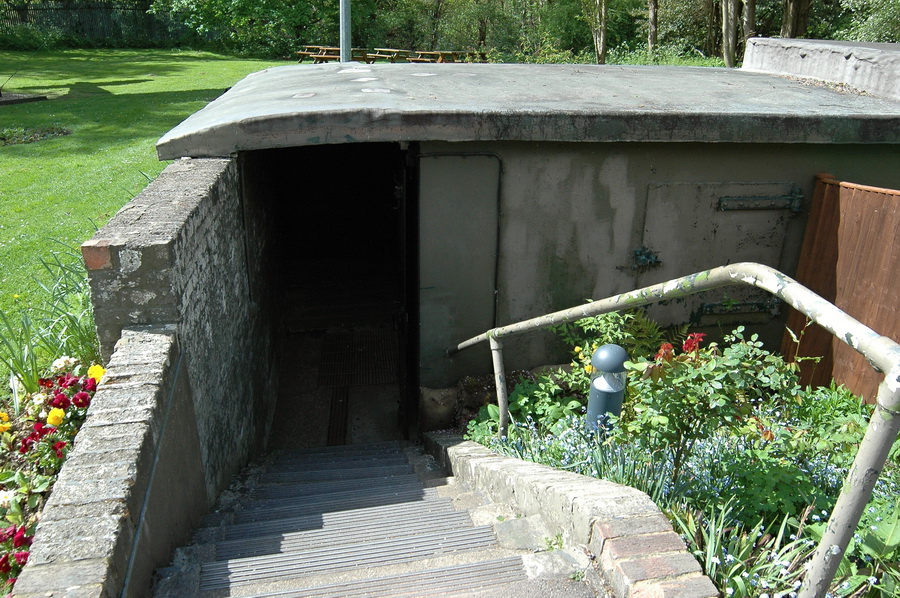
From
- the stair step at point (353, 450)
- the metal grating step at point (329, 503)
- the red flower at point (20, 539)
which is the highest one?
the red flower at point (20, 539)

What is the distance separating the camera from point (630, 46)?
27.5 m

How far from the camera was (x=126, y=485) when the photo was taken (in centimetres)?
255

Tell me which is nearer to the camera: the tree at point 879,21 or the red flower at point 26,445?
the red flower at point 26,445

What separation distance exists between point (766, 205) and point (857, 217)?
72cm

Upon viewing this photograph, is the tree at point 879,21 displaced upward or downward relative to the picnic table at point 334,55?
upward

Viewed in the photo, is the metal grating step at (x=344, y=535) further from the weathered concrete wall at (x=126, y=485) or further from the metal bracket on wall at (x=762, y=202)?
the metal bracket on wall at (x=762, y=202)

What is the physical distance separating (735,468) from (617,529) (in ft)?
2.72

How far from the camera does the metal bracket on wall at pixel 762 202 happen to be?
18.6ft

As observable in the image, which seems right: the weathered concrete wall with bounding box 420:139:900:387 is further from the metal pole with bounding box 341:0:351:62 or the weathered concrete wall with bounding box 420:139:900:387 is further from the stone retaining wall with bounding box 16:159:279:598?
the metal pole with bounding box 341:0:351:62

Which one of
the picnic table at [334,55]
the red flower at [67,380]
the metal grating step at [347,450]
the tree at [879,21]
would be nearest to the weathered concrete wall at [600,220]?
the metal grating step at [347,450]

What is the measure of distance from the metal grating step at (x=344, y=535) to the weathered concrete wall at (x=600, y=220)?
92.0 inches

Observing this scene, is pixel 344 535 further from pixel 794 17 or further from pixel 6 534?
pixel 794 17

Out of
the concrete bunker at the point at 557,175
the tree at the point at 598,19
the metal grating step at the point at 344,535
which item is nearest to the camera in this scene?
the metal grating step at the point at 344,535

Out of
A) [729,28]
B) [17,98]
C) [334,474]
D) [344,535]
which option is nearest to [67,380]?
[344,535]
